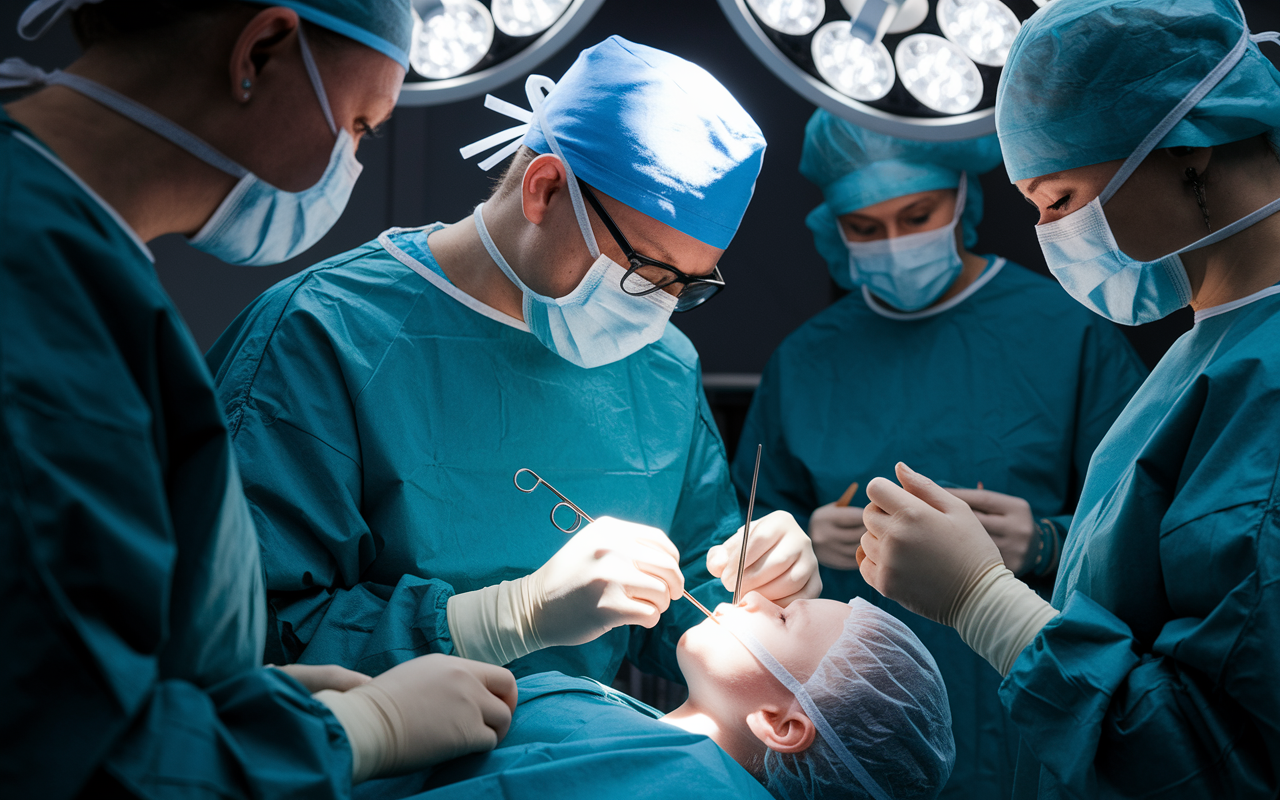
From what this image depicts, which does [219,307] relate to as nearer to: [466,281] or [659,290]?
[466,281]

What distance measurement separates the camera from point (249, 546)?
0.98 m

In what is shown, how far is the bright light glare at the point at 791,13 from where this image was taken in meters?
1.82

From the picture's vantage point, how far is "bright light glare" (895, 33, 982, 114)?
72.0 inches

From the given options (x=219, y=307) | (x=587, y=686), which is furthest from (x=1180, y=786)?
(x=219, y=307)

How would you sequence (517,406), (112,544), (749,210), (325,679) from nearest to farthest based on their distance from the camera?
(112,544) → (325,679) → (517,406) → (749,210)

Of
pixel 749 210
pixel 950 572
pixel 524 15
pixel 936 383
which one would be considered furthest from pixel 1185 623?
pixel 749 210

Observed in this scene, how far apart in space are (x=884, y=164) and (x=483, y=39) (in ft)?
3.60

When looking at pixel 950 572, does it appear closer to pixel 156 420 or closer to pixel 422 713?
pixel 422 713

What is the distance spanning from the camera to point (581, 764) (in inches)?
49.6

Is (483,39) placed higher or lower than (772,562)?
higher

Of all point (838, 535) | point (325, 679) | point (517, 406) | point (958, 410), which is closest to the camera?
point (325, 679)

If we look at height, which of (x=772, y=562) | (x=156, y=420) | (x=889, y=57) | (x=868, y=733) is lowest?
(x=868, y=733)

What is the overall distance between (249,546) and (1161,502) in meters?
1.09

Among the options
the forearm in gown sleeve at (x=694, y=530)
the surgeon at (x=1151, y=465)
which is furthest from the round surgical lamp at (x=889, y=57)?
the forearm in gown sleeve at (x=694, y=530)
